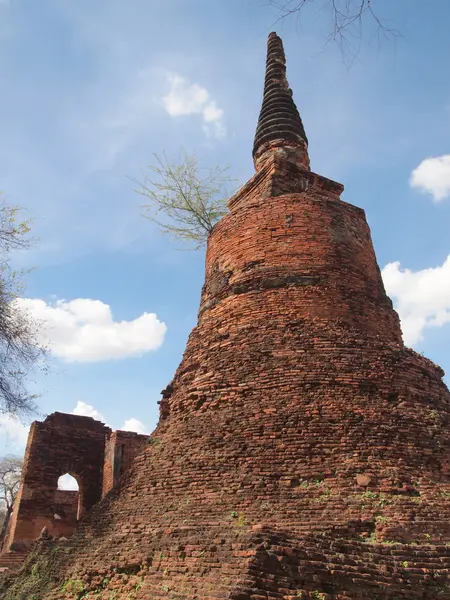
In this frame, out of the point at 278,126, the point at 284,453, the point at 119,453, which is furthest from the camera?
the point at 119,453

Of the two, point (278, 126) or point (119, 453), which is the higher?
point (278, 126)

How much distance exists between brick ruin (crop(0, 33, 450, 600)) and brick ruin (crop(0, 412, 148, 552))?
249 inches

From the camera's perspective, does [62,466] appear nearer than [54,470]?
No

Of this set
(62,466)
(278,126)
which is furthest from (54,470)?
(278,126)

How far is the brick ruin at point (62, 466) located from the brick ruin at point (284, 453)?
631 cm

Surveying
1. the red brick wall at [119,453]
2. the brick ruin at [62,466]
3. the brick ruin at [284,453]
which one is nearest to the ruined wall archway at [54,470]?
the brick ruin at [62,466]

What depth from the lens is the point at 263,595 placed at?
4695 mm

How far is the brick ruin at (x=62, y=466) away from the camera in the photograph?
14188mm

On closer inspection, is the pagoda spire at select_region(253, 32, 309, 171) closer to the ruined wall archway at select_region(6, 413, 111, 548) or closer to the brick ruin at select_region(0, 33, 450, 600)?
the brick ruin at select_region(0, 33, 450, 600)

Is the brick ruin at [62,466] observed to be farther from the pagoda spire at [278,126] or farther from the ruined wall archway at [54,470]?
the pagoda spire at [278,126]

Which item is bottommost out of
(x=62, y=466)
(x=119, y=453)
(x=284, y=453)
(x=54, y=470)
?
(x=284, y=453)

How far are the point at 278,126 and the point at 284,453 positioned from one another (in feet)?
31.2

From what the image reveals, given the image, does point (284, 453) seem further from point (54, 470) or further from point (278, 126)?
point (54, 470)

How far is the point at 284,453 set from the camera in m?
7.02
